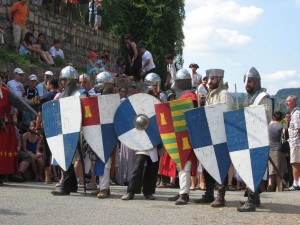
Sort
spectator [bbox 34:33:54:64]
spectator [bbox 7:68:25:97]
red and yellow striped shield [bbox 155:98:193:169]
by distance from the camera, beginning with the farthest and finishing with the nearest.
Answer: spectator [bbox 34:33:54:64] → spectator [bbox 7:68:25:97] → red and yellow striped shield [bbox 155:98:193:169]

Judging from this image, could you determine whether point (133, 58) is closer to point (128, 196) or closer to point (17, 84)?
point (17, 84)

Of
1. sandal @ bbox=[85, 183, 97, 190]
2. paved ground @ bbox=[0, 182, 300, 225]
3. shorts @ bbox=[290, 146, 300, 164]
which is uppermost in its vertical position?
shorts @ bbox=[290, 146, 300, 164]

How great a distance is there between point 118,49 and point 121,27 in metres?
6.54

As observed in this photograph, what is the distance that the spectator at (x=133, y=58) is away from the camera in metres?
17.1

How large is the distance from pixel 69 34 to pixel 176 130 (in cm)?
1166

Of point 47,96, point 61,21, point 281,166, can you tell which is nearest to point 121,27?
point 61,21

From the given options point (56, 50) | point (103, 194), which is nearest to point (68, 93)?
point (103, 194)

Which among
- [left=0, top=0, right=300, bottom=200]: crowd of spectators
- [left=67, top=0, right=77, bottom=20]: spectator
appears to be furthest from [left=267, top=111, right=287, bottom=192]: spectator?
[left=67, top=0, right=77, bottom=20]: spectator

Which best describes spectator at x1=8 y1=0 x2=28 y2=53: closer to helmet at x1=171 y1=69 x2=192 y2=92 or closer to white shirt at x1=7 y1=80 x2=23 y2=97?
white shirt at x1=7 y1=80 x2=23 y2=97

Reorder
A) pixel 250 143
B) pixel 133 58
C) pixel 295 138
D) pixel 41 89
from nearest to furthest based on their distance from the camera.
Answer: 1. pixel 250 143
2. pixel 295 138
3. pixel 41 89
4. pixel 133 58

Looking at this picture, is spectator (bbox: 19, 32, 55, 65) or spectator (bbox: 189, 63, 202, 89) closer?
spectator (bbox: 189, 63, 202, 89)

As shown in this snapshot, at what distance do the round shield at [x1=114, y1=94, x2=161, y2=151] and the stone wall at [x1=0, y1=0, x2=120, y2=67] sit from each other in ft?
24.6

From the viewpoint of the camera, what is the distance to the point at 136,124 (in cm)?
849

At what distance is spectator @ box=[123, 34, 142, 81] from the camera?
56.0 feet
